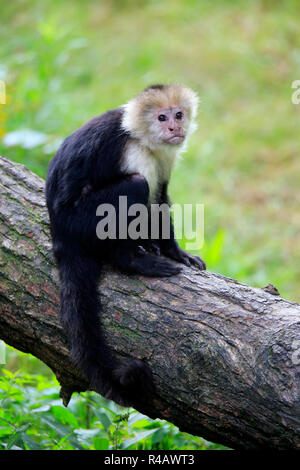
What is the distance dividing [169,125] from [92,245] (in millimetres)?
1083

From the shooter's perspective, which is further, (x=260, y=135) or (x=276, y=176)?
(x=260, y=135)

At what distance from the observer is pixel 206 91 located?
28.8 ft

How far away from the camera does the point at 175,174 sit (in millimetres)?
7621

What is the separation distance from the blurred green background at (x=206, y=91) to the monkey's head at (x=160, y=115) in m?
1.79

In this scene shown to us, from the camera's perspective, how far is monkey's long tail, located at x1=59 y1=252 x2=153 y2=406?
112 inches

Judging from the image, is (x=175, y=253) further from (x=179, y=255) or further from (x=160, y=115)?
(x=160, y=115)

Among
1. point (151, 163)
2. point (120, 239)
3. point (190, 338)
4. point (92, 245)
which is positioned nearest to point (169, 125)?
point (151, 163)

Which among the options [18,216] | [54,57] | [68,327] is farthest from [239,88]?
[68,327]

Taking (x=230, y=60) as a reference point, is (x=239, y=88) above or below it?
below

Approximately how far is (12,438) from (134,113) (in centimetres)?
200

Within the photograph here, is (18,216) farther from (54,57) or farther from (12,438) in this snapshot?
(54,57)

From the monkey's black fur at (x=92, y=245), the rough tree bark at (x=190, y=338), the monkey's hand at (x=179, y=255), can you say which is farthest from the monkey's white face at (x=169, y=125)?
the rough tree bark at (x=190, y=338)

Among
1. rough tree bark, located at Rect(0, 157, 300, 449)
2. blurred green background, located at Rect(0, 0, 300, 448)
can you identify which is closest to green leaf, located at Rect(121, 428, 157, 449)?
rough tree bark, located at Rect(0, 157, 300, 449)

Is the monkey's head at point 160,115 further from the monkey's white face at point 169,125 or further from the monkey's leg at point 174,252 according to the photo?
the monkey's leg at point 174,252
